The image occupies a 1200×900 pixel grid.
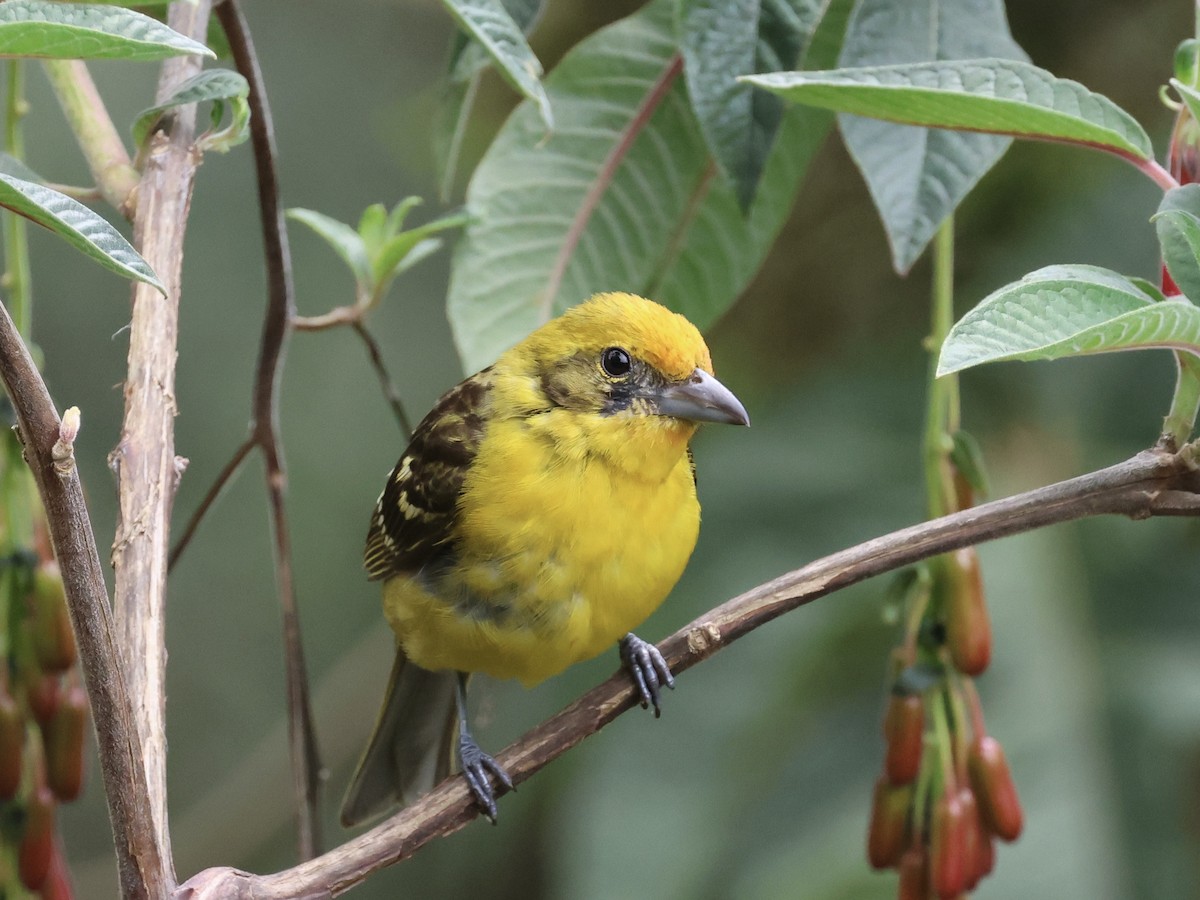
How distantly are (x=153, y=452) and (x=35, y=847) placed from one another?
476mm

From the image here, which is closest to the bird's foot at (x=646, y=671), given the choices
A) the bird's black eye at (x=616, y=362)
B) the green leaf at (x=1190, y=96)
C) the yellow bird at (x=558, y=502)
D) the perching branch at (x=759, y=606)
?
the yellow bird at (x=558, y=502)

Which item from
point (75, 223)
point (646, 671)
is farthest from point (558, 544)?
point (75, 223)

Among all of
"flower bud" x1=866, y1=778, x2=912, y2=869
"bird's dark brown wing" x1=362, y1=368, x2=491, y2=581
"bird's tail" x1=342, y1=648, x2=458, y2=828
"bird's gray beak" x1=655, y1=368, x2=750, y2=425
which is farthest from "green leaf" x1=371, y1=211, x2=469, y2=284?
"flower bud" x1=866, y1=778, x2=912, y2=869

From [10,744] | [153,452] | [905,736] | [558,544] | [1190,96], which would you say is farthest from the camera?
[558,544]

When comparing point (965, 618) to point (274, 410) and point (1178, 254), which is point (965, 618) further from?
point (274, 410)

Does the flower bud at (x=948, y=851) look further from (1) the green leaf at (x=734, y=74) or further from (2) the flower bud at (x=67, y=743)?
(2) the flower bud at (x=67, y=743)

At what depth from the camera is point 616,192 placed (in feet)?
6.81

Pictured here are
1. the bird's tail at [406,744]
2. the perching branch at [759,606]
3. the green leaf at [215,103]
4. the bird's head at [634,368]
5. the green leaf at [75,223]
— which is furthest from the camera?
the bird's tail at [406,744]

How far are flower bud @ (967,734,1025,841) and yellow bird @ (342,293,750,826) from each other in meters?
0.42

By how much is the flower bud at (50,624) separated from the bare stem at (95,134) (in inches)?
17.6

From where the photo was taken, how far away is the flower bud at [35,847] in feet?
4.94

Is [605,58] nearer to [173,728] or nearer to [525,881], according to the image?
[525,881]

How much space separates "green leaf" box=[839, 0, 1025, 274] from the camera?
160 cm

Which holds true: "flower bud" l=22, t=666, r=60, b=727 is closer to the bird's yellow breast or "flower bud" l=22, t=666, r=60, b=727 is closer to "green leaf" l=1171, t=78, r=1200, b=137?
the bird's yellow breast
